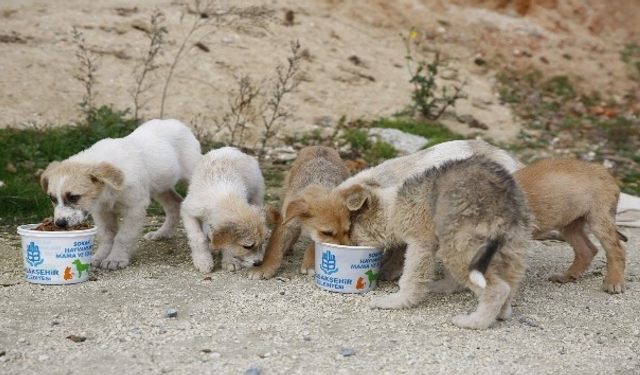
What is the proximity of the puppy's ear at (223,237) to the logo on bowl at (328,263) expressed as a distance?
81cm

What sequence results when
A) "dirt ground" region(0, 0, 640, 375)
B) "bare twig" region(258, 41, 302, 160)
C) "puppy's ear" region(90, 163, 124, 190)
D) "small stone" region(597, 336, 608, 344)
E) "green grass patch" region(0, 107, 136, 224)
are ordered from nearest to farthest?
"dirt ground" region(0, 0, 640, 375) → "small stone" region(597, 336, 608, 344) → "puppy's ear" region(90, 163, 124, 190) → "green grass patch" region(0, 107, 136, 224) → "bare twig" region(258, 41, 302, 160)

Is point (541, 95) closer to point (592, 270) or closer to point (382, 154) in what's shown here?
point (382, 154)

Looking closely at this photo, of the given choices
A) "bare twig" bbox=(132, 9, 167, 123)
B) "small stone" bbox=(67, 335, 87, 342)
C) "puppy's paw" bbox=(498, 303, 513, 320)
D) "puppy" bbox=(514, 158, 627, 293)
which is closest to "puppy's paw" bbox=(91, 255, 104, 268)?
"small stone" bbox=(67, 335, 87, 342)

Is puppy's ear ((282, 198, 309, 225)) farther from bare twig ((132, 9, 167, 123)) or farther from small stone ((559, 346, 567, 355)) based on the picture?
bare twig ((132, 9, 167, 123))

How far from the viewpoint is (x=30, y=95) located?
1120 cm

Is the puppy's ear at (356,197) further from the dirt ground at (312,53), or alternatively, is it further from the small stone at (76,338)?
the dirt ground at (312,53)

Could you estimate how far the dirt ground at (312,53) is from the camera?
468 inches

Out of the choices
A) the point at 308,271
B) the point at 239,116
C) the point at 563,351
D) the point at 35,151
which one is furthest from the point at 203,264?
the point at 239,116

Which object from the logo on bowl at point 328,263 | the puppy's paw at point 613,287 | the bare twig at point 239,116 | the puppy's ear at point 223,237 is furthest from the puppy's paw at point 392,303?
the bare twig at point 239,116

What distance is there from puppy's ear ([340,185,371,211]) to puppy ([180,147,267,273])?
2.67 feet

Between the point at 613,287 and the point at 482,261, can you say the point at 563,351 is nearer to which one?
the point at 482,261

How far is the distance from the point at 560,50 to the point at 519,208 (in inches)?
505

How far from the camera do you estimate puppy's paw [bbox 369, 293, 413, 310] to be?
231 inches

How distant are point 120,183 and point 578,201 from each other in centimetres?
385
